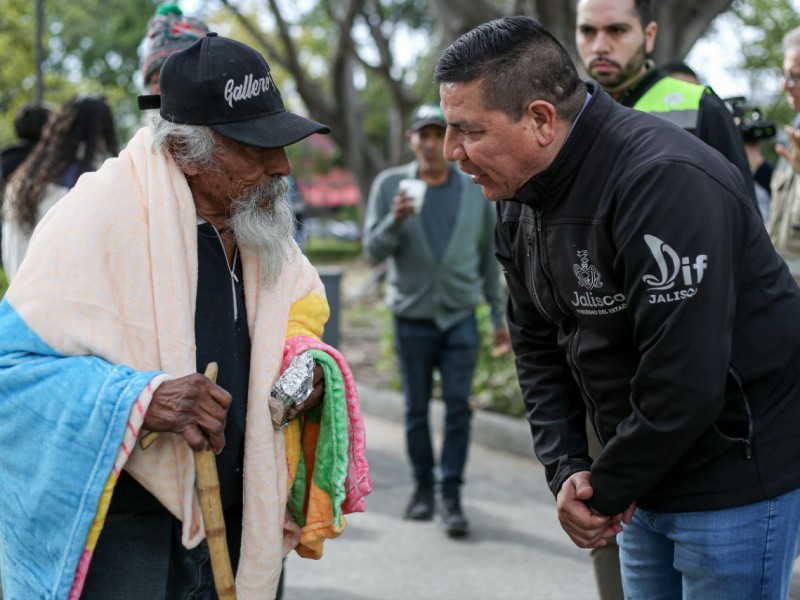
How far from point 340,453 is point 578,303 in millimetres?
764

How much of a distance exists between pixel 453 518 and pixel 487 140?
142 inches

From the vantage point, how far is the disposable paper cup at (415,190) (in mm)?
5590

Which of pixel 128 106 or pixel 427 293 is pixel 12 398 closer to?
pixel 427 293

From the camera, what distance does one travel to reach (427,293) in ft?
18.9

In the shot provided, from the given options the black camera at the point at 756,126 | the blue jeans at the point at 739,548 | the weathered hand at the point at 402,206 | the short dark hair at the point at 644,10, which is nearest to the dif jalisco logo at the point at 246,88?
the blue jeans at the point at 739,548

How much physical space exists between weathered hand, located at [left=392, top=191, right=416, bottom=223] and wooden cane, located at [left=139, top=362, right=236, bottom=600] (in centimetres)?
324

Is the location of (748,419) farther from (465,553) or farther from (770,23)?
(770,23)

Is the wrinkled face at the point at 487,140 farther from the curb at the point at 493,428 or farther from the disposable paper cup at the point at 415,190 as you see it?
the curb at the point at 493,428

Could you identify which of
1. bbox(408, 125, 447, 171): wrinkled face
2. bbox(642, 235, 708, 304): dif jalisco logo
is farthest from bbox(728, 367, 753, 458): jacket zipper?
bbox(408, 125, 447, 171): wrinkled face

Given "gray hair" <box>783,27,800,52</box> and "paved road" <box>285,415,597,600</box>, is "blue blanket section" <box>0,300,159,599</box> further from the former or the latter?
"gray hair" <box>783,27,800,52</box>

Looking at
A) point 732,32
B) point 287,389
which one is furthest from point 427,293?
point 732,32

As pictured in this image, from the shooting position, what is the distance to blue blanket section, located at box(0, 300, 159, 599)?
2.26 meters

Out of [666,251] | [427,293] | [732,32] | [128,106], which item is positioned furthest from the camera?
[128,106]

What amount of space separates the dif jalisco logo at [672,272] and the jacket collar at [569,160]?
290 mm
